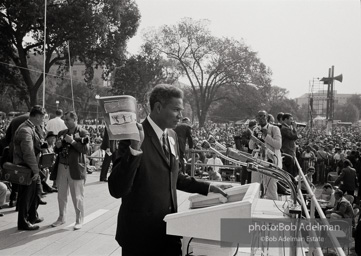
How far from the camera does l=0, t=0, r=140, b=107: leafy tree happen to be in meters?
22.3

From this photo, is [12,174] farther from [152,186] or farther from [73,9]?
[73,9]

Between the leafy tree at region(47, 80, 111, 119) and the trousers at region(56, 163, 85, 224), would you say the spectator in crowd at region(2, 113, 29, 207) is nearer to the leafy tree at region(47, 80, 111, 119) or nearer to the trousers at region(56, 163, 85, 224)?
the trousers at region(56, 163, 85, 224)

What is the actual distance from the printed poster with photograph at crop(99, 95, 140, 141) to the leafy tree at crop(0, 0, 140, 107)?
22344 mm

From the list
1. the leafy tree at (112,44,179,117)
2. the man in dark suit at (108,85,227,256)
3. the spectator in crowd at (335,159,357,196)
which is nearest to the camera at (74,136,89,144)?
the man in dark suit at (108,85,227,256)

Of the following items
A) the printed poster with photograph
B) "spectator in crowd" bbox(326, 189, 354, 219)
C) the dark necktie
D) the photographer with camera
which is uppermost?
the printed poster with photograph

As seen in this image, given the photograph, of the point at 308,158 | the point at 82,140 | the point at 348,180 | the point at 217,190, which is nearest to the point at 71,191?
the point at 82,140

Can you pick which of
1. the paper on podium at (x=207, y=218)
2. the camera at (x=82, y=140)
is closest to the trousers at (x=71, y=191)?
the camera at (x=82, y=140)

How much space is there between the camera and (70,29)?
23250 mm

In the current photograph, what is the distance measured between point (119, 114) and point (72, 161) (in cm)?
401

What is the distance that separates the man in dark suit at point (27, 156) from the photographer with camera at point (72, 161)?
0.36m

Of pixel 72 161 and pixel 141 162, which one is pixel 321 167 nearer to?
pixel 72 161

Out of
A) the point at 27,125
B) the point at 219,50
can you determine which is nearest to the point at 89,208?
the point at 27,125

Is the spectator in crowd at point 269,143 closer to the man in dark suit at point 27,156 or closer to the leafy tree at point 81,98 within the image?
the man in dark suit at point 27,156

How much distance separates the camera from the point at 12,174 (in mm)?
5102
